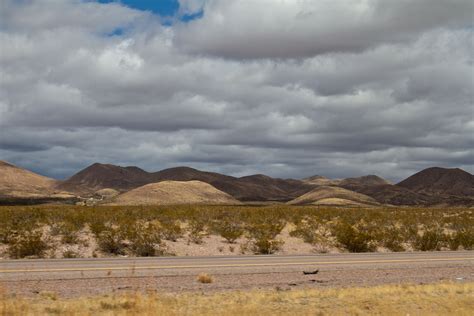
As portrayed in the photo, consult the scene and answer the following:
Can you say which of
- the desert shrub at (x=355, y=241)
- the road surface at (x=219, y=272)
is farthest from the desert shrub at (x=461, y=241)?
the road surface at (x=219, y=272)

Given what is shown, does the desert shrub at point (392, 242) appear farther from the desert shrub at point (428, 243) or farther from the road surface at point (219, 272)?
the road surface at point (219, 272)

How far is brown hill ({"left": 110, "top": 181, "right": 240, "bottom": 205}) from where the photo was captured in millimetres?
149875

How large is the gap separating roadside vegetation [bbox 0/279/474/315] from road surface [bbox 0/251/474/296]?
136 cm

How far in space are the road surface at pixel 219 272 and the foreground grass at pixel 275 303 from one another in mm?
1422

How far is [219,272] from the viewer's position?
17031mm

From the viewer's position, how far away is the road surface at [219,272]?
14398 millimetres

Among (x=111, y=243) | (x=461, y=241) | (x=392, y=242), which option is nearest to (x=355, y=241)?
(x=392, y=242)

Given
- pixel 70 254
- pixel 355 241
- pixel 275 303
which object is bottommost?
pixel 275 303

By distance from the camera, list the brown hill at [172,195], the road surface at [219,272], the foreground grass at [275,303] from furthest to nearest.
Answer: the brown hill at [172,195], the road surface at [219,272], the foreground grass at [275,303]

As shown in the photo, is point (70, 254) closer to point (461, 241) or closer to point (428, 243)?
point (428, 243)

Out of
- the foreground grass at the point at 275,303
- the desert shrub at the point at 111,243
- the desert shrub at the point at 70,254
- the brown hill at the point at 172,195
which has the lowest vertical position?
the foreground grass at the point at 275,303

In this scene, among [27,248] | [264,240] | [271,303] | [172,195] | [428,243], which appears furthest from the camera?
[172,195]

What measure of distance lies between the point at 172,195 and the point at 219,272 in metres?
145

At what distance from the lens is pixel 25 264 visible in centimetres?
1836
